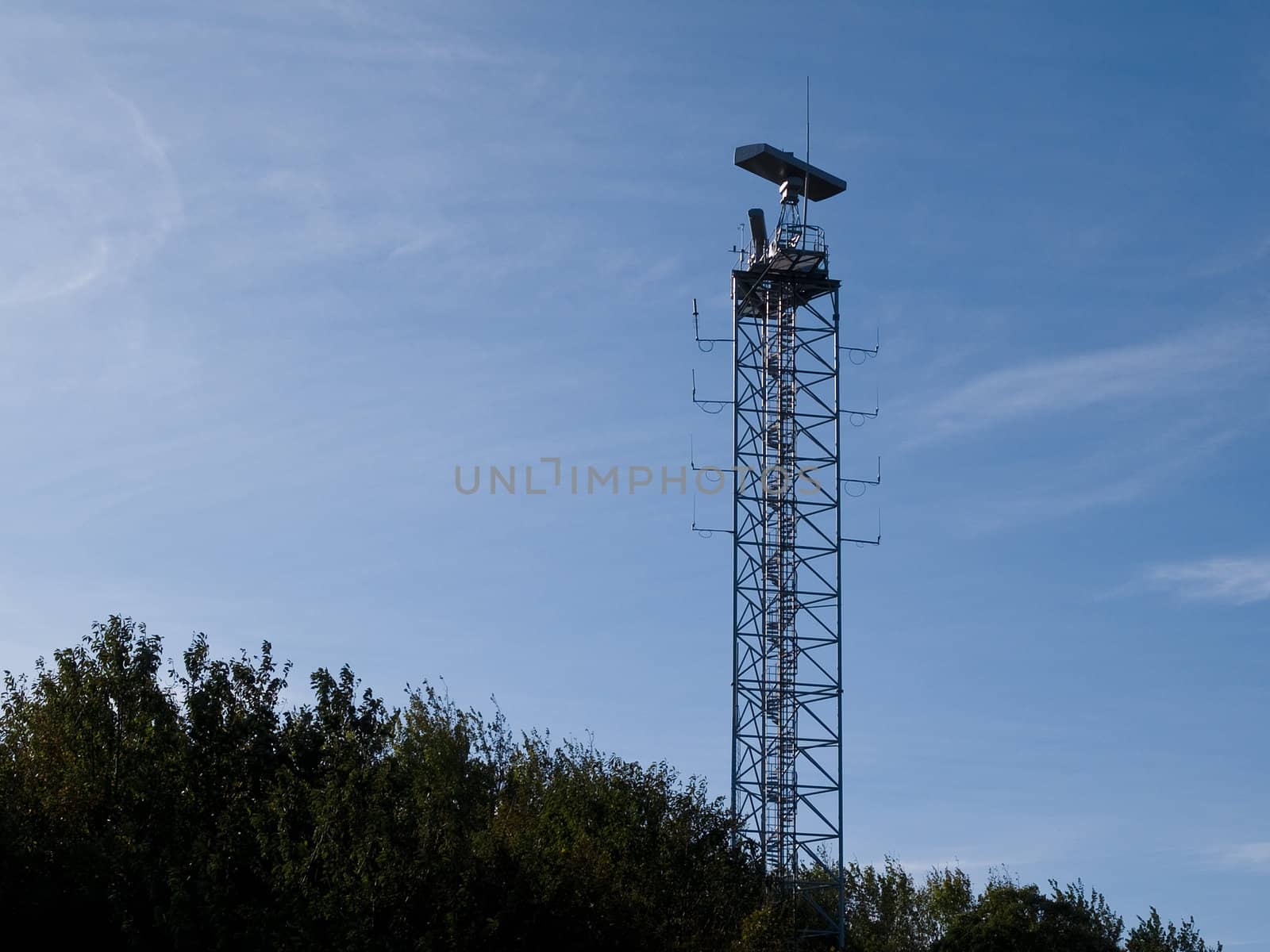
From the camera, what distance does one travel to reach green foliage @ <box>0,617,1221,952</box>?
32.2 meters

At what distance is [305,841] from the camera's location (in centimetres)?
3319

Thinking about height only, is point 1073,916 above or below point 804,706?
below

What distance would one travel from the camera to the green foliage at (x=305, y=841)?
32.2m

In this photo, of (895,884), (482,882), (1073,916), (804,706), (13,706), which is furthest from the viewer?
(895,884)

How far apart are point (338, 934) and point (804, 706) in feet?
64.5

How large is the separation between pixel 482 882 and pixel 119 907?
286 inches

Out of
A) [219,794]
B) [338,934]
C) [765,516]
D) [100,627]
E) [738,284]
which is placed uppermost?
[738,284]

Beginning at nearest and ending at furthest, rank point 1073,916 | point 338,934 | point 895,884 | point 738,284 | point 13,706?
point 338,934, point 13,706, point 738,284, point 1073,916, point 895,884

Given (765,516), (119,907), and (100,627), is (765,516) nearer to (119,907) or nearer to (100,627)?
(100,627)

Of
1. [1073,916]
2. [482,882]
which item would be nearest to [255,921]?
[482,882]

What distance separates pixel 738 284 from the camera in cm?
5131

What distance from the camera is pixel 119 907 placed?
1256 inches

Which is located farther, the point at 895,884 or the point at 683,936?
the point at 895,884

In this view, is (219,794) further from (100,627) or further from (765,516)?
(765,516)
